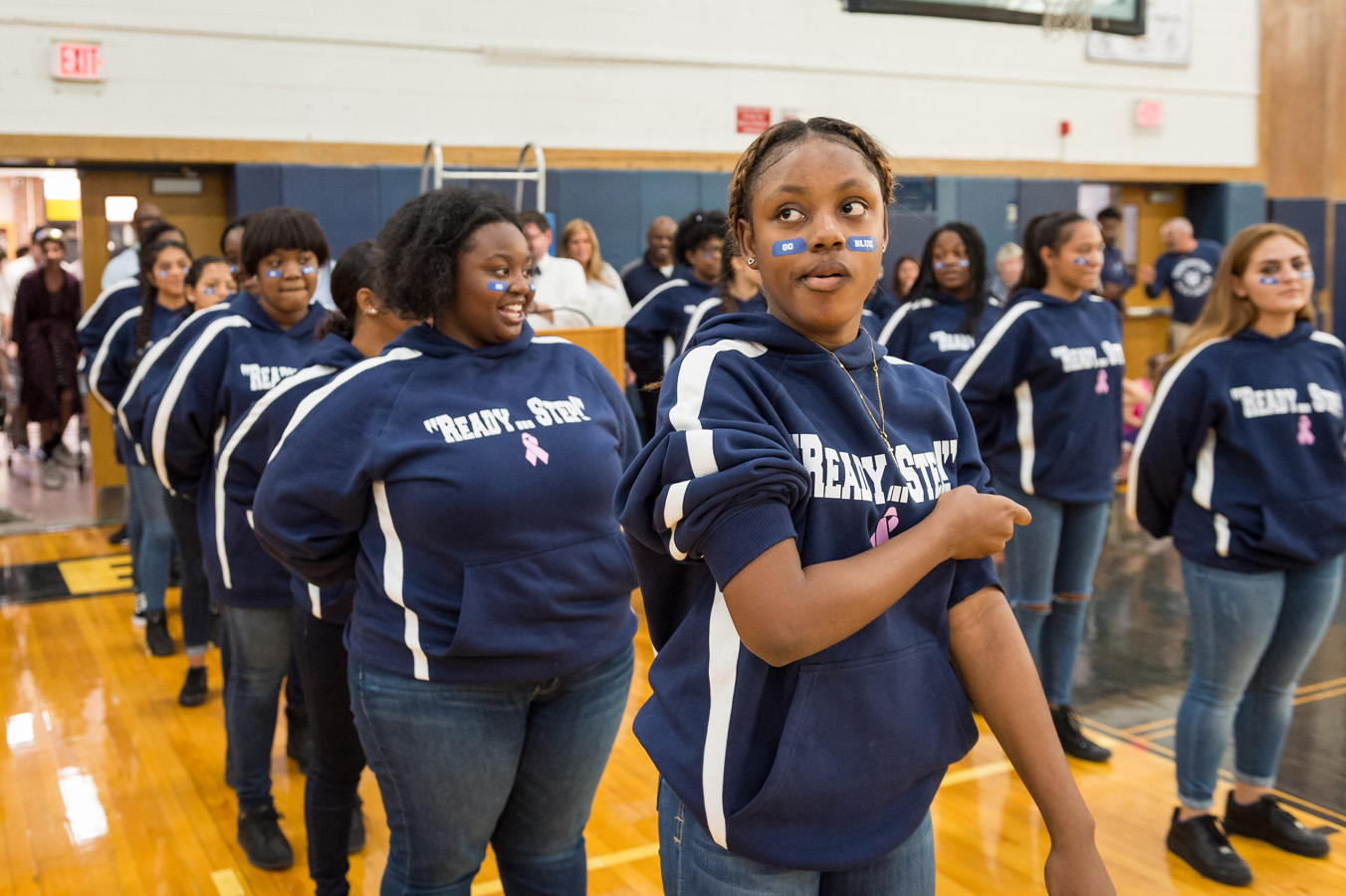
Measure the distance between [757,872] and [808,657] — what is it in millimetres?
263

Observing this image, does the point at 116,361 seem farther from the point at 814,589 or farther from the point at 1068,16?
the point at 1068,16

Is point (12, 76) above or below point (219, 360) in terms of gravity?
above

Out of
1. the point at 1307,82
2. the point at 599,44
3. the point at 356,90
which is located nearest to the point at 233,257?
the point at 356,90

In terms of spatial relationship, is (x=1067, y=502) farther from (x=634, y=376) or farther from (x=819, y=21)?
(x=819, y=21)

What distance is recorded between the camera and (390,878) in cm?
215

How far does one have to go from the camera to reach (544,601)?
6.97ft

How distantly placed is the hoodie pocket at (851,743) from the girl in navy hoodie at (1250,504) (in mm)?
2104

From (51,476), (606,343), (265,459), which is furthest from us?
(51,476)

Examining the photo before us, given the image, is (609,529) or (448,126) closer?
(609,529)

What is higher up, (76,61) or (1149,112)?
(1149,112)

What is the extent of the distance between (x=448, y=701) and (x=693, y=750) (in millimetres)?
848

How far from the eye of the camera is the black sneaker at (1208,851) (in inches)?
124

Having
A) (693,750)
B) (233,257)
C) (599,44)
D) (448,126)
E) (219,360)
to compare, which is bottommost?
(693,750)

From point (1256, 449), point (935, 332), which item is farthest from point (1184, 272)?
point (1256, 449)
